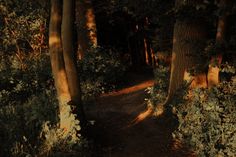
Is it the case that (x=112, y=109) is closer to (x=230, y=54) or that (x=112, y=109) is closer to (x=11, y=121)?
(x=11, y=121)

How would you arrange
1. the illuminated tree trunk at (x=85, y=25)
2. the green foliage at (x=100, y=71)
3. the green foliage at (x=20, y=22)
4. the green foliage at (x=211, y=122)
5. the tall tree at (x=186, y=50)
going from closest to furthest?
the green foliage at (x=211, y=122)
the tall tree at (x=186, y=50)
the green foliage at (x=100, y=71)
the green foliage at (x=20, y=22)
the illuminated tree trunk at (x=85, y=25)

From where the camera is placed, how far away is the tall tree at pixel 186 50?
13625mm

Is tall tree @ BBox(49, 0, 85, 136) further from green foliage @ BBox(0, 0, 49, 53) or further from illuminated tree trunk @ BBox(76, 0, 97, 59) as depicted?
illuminated tree trunk @ BBox(76, 0, 97, 59)

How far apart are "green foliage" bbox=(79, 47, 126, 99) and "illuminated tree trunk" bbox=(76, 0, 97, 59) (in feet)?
2.39

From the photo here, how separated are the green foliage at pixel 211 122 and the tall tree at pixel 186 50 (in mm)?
1910

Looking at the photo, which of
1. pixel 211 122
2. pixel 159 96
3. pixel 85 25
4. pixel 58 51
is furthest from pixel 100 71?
pixel 211 122

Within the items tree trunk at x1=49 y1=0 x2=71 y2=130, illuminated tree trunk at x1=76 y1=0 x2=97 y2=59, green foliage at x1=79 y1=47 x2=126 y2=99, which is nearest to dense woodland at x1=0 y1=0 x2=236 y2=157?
tree trunk at x1=49 y1=0 x2=71 y2=130

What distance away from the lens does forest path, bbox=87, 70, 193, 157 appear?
12.0 metres

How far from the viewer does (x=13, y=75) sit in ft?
74.2

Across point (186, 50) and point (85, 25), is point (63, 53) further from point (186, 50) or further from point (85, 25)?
point (85, 25)

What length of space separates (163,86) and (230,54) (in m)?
4.64

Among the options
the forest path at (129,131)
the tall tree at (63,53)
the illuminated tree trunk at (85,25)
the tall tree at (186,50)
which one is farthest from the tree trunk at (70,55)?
the illuminated tree trunk at (85,25)

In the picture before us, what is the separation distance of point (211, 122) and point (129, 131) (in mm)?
4031

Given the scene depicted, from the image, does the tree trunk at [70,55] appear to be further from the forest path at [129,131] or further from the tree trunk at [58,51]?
the forest path at [129,131]
